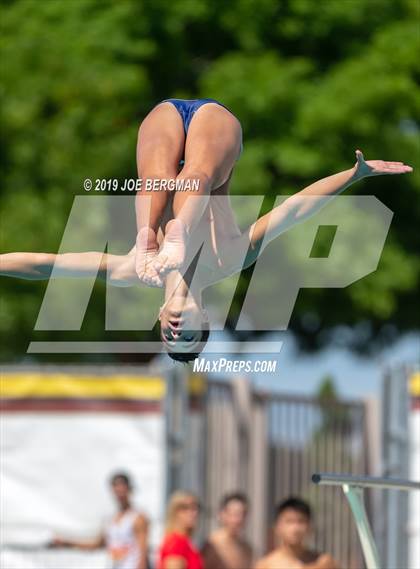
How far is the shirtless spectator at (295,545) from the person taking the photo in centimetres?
855

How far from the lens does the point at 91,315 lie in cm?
1502

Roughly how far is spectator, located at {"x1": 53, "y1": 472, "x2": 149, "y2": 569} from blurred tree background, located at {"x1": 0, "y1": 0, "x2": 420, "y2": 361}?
439 centimetres

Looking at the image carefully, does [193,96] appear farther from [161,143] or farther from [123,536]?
[161,143]

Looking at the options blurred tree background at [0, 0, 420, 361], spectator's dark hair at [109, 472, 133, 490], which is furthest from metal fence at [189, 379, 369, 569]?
blurred tree background at [0, 0, 420, 361]

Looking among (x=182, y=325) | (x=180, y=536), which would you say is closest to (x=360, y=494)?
(x=182, y=325)

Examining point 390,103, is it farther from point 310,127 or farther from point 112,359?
point 112,359

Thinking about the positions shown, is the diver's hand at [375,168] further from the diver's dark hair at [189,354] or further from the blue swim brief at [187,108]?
the diver's dark hair at [189,354]

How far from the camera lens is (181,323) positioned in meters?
5.77

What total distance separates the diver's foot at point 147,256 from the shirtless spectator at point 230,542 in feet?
12.1

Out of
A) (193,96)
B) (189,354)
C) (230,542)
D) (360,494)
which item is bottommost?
(360,494)

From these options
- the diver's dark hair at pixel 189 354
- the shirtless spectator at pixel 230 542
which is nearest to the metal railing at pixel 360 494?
the diver's dark hair at pixel 189 354

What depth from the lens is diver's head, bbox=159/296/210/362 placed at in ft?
19.0

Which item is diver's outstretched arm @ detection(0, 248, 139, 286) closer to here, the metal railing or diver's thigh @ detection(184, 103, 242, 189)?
diver's thigh @ detection(184, 103, 242, 189)

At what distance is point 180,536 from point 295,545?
0.73 metres
